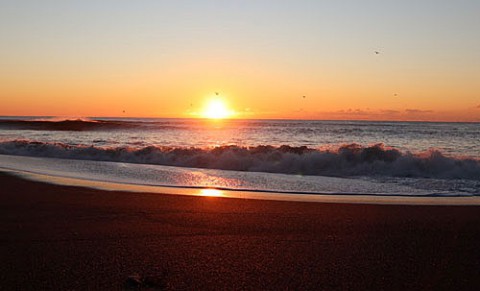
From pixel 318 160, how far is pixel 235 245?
44.6 ft

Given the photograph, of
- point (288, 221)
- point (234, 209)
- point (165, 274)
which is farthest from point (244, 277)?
point (234, 209)

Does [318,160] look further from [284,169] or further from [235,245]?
[235,245]

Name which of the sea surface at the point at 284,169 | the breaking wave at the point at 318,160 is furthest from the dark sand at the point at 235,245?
the breaking wave at the point at 318,160

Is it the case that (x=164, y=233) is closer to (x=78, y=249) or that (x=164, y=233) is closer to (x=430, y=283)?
(x=78, y=249)

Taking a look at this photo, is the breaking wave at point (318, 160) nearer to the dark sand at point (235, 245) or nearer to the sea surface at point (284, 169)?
the sea surface at point (284, 169)

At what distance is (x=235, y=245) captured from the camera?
235 inches

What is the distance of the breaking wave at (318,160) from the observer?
17250mm

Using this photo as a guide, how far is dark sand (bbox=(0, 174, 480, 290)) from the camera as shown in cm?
470

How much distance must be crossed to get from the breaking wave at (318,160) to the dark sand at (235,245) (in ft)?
28.0

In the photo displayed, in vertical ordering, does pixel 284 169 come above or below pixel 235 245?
below

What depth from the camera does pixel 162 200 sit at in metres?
9.50

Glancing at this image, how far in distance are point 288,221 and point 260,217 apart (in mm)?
538

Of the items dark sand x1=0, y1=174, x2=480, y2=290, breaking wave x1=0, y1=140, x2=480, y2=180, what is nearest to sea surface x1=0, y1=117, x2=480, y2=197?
breaking wave x1=0, y1=140, x2=480, y2=180

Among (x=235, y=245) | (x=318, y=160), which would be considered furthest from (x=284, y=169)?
(x=235, y=245)
